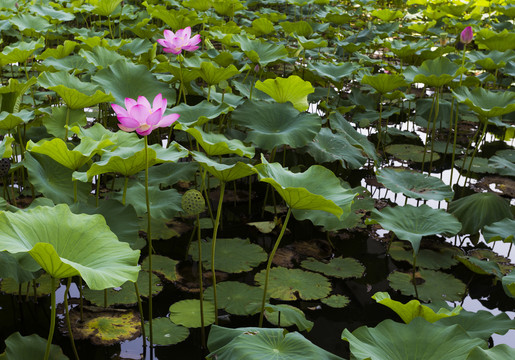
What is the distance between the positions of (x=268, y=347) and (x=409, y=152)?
2327mm

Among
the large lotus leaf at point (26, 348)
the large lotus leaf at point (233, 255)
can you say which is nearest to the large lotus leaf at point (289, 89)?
the large lotus leaf at point (233, 255)

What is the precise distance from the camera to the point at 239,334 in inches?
51.8

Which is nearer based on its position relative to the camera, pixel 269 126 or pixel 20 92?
pixel 20 92

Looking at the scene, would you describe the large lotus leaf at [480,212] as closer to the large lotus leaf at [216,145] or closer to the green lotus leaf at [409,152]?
the green lotus leaf at [409,152]

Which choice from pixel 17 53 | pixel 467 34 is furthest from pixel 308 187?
pixel 17 53

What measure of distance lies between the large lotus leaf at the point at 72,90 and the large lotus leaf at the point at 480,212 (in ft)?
5.09

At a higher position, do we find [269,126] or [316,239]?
[269,126]

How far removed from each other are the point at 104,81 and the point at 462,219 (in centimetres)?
169

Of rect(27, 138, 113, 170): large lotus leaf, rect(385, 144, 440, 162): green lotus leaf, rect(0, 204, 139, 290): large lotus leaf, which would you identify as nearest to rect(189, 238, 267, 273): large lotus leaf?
rect(27, 138, 113, 170): large lotus leaf

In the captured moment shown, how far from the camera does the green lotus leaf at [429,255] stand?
213cm

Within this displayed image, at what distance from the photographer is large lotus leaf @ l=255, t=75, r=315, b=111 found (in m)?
2.32

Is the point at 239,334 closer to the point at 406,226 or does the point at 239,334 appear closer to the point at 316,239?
the point at 406,226

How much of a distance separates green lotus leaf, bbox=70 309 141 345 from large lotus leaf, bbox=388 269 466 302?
0.96 m

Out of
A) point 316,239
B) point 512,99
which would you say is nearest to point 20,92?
point 316,239
